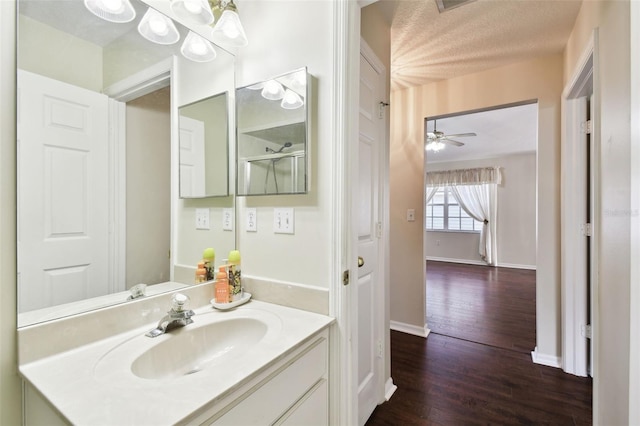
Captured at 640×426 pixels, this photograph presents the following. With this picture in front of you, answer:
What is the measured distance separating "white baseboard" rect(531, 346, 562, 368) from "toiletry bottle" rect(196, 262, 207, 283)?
8.68 feet

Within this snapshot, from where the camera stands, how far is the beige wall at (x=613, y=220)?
1.02 meters

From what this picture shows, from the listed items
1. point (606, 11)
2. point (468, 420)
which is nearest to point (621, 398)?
point (468, 420)

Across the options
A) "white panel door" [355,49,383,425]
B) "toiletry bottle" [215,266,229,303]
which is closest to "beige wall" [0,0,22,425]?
"toiletry bottle" [215,266,229,303]

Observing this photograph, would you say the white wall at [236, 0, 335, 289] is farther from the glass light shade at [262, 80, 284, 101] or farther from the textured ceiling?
the textured ceiling

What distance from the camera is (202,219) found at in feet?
4.31

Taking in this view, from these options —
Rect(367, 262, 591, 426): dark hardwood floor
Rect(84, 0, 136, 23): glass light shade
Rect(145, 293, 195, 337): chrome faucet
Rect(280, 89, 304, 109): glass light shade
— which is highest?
Rect(84, 0, 136, 23): glass light shade

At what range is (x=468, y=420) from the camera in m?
1.60

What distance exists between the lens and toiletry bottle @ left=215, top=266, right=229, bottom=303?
1.18 metres

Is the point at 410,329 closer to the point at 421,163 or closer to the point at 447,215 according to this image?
the point at 421,163

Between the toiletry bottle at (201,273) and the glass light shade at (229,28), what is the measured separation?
3.43 feet

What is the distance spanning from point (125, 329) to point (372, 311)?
48.6 inches

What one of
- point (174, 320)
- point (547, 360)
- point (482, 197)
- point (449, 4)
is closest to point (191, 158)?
point (174, 320)

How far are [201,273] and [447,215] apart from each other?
270 inches

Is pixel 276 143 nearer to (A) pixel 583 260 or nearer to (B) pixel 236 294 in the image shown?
(B) pixel 236 294
